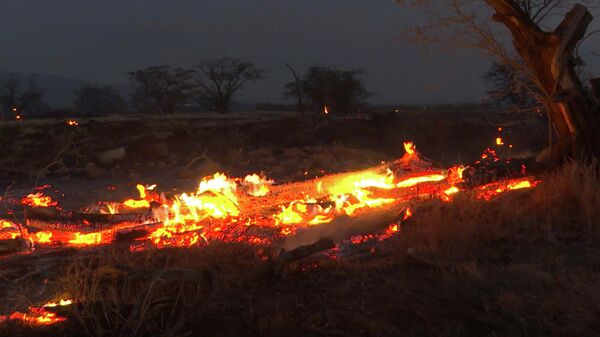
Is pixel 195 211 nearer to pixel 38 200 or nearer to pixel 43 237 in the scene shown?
pixel 43 237

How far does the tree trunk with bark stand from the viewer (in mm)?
6875

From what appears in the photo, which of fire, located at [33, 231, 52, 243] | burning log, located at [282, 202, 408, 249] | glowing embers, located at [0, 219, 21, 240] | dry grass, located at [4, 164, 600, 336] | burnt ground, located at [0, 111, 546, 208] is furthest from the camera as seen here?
burnt ground, located at [0, 111, 546, 208]

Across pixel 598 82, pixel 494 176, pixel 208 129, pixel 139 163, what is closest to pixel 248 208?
pixel 494 176

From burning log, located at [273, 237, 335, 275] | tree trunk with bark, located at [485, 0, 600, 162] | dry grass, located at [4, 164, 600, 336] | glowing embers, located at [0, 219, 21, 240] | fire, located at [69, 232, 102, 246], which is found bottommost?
fire, located at [69, 232, 102, 246]

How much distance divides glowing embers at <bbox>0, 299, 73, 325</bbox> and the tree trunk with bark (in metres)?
6.11

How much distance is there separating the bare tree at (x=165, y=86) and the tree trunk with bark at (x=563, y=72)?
47307mm

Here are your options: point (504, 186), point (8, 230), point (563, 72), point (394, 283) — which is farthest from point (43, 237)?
point (563, 72)

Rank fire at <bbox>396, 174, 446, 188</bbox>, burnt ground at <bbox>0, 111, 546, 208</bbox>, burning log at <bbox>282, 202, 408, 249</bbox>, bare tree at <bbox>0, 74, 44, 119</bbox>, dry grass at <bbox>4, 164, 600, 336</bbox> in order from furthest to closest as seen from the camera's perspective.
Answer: bare tree at <bbox>0, 74, 44, 119</bbox>
burnt ground at <bbox>0, 111, 546, 208</bbox>
fire at <bbox>396, 174, 446, 188</bbox>
burning log at <bbox>282, 202, 408, 249</bbox>
dry grass at <bbox>4, 164, 600, 336</bbox>

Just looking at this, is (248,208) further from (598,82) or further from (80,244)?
(598,82)

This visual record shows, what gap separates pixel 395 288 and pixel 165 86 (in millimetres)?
50733

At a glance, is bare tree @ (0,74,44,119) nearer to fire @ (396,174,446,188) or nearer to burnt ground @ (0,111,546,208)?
burnt ground @ (0,111,546,208)

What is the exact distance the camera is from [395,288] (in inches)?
159

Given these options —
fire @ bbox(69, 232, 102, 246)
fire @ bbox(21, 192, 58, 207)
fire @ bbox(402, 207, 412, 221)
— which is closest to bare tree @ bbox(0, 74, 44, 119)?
fire @ bbox(21, 192, 58, 207)

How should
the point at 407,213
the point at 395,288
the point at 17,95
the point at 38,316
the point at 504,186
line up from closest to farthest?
the point at 38,316
the point at 395,288
the point at 407,213
the point at 504,186
the point at 17,95
